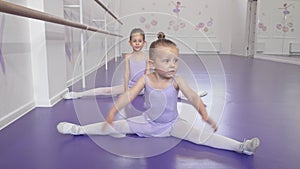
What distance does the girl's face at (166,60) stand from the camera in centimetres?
108

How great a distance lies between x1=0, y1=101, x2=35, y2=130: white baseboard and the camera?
1307mm

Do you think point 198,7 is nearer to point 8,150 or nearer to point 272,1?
point 272,1

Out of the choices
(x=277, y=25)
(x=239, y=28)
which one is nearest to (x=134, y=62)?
(x=277, y=25)

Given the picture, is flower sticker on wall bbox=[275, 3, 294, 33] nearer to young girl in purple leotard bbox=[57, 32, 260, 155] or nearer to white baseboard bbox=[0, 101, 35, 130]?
young girl in purple leotard bbox=[57, 32, 260, 155]

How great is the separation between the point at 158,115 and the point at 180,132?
12 cm

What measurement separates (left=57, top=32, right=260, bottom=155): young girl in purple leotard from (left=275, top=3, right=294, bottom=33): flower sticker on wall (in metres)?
4.82

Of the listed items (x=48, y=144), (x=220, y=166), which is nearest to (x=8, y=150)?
(x=48, y=144)

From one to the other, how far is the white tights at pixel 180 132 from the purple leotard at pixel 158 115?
0.03 meters

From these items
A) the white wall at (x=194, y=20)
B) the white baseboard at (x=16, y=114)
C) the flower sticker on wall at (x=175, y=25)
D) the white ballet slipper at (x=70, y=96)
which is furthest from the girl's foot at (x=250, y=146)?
the flower sticker on wall at (x=175, y=25)

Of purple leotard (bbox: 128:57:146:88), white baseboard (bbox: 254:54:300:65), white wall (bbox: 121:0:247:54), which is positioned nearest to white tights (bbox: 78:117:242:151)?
purple leotard (bbox: 128:57:146:88)

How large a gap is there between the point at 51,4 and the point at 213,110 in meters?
1.20

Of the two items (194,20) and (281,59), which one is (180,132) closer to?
(281,59)

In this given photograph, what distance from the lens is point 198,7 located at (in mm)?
7949

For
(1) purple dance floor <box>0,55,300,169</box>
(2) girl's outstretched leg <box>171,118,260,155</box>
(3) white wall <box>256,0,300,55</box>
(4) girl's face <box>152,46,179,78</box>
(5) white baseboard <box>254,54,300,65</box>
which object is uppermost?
(3) white wall <box>256,0,300,55</box>
